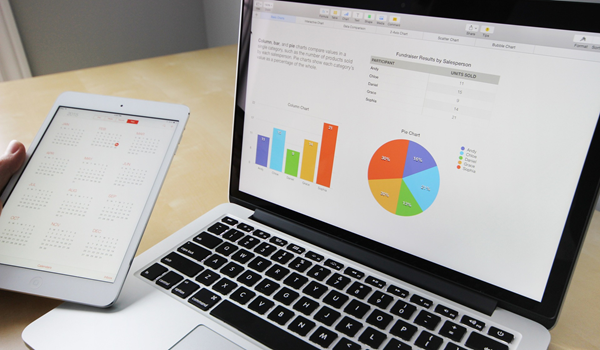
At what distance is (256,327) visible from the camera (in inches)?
16.2

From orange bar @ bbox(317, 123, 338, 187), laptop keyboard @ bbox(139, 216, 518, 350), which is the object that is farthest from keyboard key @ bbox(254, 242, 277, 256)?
orange bar @ bbox(317, 123, 338, 187)

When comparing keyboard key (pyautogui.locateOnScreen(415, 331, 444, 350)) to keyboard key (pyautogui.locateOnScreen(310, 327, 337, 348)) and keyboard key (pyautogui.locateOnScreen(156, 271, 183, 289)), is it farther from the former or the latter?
keyboard key (pyautogui.locateOnScreen(156, 271, 183, 289))

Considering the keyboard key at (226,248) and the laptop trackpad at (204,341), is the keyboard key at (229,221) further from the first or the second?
the laptop trackpad at (204,341)

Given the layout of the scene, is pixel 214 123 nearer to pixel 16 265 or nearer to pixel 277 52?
pixel 277 52

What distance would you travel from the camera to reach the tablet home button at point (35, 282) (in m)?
0.45

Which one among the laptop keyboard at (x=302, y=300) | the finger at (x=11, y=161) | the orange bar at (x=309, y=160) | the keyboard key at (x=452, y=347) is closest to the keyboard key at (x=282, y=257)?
the laptop keyboard at (x=302, y=300)

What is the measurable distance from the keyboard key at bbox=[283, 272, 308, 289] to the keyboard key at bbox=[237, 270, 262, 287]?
0.11 ft

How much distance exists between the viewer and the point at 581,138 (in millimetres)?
360

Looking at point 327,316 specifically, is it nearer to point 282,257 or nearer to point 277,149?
point 282,257

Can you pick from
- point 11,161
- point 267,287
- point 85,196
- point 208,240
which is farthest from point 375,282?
point 11,161

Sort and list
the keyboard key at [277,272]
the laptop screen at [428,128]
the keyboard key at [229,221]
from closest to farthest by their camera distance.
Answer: the laptop screen at [428,128] → the keyboard key at [277,272] → the keyboard key at [229,221]

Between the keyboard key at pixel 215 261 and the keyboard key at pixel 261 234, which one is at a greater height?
the keyboard key at pixel 261 234

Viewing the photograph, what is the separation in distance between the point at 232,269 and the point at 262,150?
170mm

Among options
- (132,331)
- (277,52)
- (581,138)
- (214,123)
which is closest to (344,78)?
(277,52)
